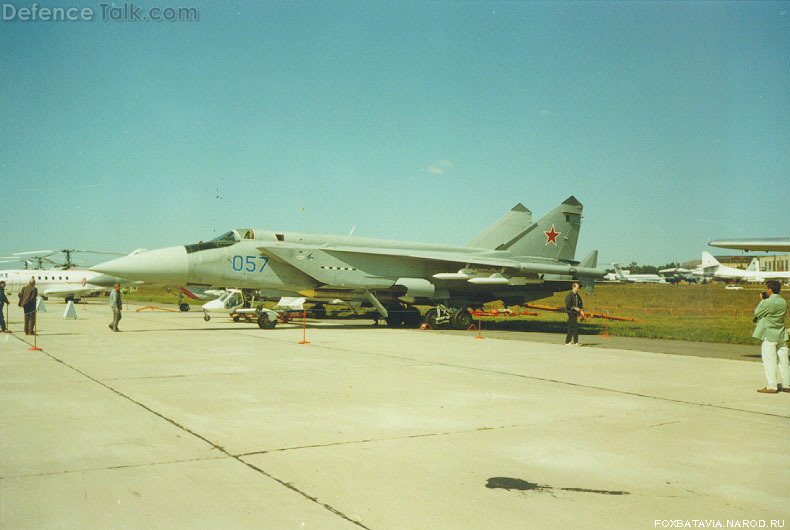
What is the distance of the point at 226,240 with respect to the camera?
17.3 m

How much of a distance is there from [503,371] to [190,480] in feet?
21.2

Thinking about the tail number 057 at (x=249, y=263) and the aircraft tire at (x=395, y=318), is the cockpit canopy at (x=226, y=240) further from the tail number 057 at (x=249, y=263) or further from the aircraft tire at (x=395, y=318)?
the aircraft tire at (x=395, y=318)

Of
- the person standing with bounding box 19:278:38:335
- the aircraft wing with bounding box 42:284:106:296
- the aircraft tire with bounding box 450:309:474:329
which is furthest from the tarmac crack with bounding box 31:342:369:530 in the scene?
the aircraft wing with bounding box 42:284:106:296

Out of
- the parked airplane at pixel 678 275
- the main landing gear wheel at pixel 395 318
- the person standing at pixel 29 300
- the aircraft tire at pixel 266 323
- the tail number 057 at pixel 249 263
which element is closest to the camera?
the person standing at pixel 29 300

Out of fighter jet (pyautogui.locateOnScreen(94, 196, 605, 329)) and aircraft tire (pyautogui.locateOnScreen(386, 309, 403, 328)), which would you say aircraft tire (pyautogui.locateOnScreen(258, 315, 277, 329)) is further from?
aircraft tire (pyautogui.locateOnScreen(386, 309, 403, 328))

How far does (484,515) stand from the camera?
3551 millimetres

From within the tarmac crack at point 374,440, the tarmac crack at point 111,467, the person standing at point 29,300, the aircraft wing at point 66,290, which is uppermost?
the person standing at point 29,300

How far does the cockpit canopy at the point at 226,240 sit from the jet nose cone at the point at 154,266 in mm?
351

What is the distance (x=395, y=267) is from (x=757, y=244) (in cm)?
1103

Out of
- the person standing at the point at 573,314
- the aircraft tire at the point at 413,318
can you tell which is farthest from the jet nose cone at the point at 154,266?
the person standing at the point at 573,314

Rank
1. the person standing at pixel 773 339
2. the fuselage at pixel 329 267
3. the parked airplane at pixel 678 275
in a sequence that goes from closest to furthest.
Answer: the person standing at pixel 773 339
the fuselage at pixel 329 267
the parked airplane at pixel 678 275

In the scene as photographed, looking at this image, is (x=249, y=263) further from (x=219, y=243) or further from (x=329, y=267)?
(x=329, y=267)

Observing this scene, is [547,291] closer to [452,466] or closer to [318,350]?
[318,350]

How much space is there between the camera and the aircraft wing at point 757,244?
33.0 ft
